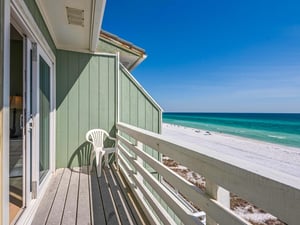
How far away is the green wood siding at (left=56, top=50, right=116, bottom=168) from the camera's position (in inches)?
148

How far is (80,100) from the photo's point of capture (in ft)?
12.8

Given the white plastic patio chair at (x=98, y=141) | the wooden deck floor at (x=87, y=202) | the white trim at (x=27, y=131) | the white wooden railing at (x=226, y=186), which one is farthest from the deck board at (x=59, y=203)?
the white wooden railing at (x=226, y=186)

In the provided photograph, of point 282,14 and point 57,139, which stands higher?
point 282,14

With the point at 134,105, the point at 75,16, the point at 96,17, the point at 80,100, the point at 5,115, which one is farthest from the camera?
the point at 134,105

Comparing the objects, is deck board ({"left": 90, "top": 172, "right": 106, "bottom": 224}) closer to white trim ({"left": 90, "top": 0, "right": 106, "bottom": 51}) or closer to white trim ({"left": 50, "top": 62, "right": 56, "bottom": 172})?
white trim ({"left": 50, "top": 62, "right": 56, "bottom": 172})

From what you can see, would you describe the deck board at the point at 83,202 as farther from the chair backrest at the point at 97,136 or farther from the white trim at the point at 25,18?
the white trim at the point at 25,18

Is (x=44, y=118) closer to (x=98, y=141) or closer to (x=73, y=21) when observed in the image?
(x=98, y=141)

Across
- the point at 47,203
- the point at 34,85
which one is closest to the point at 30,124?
the point at 34,85

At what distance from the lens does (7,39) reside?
54.9 inches

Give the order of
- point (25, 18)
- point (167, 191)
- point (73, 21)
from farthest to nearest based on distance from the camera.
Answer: point (73, 21)
point (25, 18)
point (167, 191)

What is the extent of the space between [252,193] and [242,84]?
31.8 m

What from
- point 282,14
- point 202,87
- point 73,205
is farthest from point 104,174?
point 202,87

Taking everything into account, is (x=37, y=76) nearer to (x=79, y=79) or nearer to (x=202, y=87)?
(x=79, y=79)

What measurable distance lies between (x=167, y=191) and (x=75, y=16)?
2.46m
